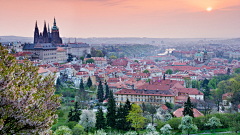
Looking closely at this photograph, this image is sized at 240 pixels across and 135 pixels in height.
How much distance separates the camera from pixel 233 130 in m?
22.6

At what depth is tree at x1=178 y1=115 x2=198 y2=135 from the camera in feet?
77.7

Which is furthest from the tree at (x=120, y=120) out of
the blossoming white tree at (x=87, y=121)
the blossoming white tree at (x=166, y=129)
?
the blossoming white tree at (x=166, y=129)

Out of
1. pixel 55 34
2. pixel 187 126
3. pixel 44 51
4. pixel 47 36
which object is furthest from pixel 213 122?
pixel 55 34

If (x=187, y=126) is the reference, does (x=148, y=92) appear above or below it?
above

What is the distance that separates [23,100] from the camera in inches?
257

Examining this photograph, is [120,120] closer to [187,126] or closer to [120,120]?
[120,120]

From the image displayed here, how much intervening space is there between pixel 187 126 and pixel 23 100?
1964 centimetres

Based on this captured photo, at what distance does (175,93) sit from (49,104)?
111ft

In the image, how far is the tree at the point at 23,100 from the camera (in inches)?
254

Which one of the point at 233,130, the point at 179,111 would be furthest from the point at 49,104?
the point at 179,111

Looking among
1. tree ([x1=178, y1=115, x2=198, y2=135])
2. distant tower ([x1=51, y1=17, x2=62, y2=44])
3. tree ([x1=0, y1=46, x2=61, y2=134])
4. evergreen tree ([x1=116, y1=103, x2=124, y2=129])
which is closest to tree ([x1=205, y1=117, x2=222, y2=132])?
tree ([x1=178, y1=115, x2=198, y2=135])

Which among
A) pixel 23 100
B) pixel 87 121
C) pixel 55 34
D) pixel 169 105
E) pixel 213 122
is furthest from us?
pixel 55 34

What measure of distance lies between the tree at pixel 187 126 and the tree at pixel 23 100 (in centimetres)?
1807

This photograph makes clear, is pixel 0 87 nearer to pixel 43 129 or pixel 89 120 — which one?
pixel 43 129
